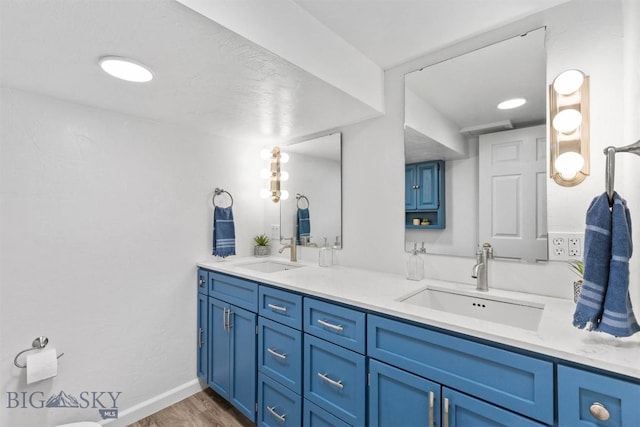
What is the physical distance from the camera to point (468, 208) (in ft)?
5.16

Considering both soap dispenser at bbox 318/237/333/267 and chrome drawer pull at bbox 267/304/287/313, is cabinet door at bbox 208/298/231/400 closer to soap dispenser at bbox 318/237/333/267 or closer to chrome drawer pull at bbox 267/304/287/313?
chrome drawer pull at bbox 267/304/287/313

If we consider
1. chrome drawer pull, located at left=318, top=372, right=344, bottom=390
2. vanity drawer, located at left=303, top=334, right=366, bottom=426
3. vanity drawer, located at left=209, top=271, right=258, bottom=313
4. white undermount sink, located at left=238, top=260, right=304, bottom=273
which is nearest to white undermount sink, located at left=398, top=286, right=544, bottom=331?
vanity drawer, located at left=303, top=334, right=366, bottom=426

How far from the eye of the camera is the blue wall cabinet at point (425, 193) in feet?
5.47

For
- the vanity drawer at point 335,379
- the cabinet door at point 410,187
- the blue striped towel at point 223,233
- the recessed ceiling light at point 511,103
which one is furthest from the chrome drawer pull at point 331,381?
the recessed ceiling light at point 511,103

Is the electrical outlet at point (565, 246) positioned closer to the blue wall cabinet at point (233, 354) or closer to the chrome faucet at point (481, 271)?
the chrome faucet at point (481, 271)

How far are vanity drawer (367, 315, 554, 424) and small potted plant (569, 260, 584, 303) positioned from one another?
55 cm

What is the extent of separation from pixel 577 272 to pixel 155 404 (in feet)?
8.54

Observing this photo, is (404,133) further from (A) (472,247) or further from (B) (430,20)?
(A) (472,247)

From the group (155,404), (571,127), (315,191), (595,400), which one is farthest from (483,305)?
(155,404)

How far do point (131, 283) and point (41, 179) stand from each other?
0.79m

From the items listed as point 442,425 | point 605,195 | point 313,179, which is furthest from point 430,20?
point 442,425

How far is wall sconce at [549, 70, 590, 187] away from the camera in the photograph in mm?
1219

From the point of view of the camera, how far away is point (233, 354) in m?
1.91

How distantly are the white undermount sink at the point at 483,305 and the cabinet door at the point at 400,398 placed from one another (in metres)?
0.32
